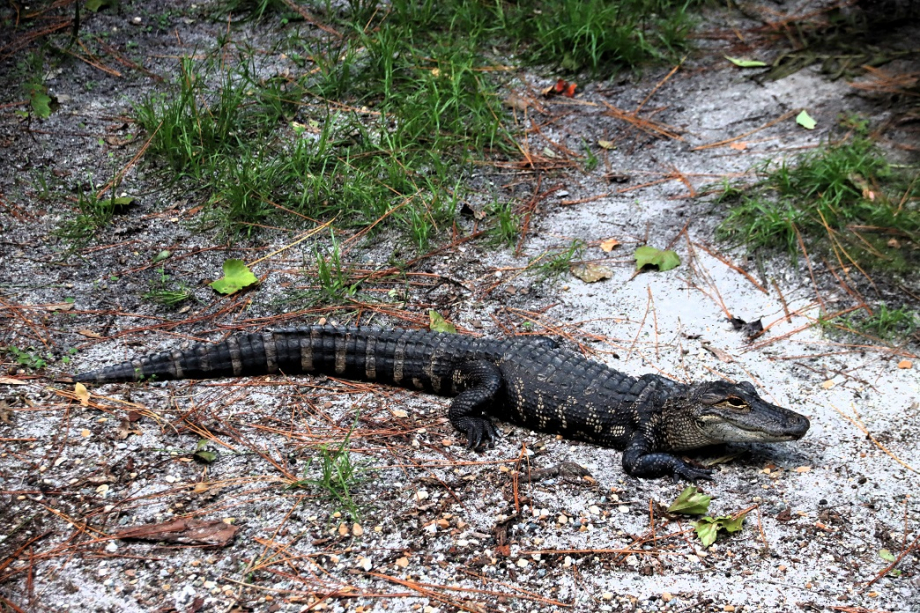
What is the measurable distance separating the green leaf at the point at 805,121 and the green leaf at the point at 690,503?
370cm

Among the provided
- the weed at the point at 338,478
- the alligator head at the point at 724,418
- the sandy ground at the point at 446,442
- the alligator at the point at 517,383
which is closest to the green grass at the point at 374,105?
the sandy ground at the point at 446,442

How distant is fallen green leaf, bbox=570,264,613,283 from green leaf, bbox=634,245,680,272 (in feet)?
0.67

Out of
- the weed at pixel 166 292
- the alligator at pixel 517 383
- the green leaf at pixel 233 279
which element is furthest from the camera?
the green leaf at pixel 233 279

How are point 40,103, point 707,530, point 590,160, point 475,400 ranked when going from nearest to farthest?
point 707,530
point 475,400
point 40,103
point 590,160

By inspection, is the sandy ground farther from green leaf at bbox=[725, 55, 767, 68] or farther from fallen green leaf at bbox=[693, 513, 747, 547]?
green leaf at bbox=[725, 55, 767, 68]

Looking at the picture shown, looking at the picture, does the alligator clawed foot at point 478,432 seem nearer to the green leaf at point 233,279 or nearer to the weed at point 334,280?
the weed at point 334,280

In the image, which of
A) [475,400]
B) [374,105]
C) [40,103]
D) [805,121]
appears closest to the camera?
[475,400]

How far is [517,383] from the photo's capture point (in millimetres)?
4250

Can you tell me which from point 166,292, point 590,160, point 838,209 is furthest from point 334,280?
point 838,209

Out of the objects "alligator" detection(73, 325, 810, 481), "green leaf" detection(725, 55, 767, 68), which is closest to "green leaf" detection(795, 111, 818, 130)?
"green leaf" detection(725, 55, 767, 68)

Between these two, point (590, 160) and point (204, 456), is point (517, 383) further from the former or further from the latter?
point (590, 160)

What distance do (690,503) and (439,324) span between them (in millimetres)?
1853

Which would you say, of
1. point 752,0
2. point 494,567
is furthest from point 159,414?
point 752,0

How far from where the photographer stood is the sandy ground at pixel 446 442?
3086 mm
